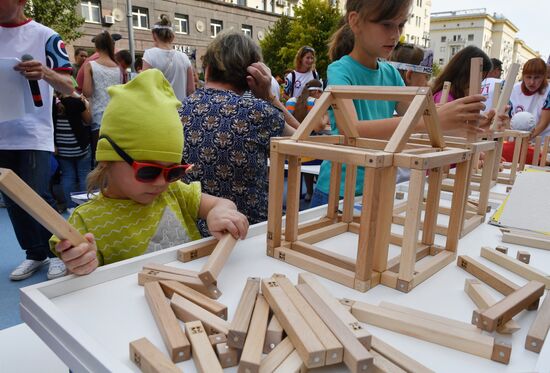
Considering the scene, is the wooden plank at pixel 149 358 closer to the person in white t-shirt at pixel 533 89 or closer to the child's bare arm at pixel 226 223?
the child's bare arm at pixel 226 223

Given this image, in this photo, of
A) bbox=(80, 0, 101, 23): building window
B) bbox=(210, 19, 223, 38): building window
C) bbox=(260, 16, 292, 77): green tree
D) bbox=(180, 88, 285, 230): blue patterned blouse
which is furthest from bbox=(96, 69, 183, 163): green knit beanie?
bbox=(260, 16, 292, 77): green tree

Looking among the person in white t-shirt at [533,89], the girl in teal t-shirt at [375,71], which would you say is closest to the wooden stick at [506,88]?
the girl in teal t-shirt at [375,71]

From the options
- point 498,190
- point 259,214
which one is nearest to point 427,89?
point 259,214

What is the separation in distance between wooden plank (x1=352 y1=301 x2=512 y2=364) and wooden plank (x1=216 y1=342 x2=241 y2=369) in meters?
0.29

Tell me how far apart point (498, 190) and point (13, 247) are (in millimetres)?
3793

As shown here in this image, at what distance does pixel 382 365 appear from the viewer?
0.68 metres

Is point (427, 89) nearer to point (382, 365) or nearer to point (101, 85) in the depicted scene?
point (382, 365)

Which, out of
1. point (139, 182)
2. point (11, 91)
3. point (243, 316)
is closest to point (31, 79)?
point (11, 91)

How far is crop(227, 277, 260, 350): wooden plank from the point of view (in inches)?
28.1

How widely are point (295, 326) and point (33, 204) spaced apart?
22.3 inches

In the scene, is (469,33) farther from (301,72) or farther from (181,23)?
(301,72)

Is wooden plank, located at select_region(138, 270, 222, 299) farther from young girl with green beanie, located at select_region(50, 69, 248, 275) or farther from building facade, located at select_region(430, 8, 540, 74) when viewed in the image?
building facade, located at select_region(430, 8, 540, 74)

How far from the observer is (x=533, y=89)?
4336mm

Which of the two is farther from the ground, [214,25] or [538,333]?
[214,25]
